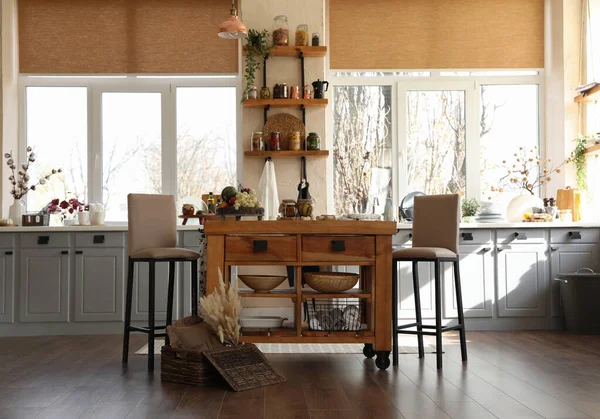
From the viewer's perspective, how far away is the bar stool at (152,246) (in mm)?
4070

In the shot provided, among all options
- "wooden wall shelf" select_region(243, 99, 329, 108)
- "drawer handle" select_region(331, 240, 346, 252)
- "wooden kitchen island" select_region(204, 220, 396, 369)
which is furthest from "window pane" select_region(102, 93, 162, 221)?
"drawer handle" select_region(331, 240, 346, 252)

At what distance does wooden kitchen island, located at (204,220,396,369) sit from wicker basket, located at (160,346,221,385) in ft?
1.11

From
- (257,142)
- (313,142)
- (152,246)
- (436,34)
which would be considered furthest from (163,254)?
(436,34)

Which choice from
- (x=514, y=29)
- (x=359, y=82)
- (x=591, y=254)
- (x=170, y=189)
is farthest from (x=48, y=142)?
(x=591, y=254)

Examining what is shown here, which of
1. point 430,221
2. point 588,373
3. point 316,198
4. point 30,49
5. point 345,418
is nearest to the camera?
point 345,418

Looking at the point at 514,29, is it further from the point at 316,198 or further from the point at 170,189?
the point at 170,189

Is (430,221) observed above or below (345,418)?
above

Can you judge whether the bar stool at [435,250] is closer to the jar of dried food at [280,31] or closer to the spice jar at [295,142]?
the spice jar at [295,142]

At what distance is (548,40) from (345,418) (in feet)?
16.0

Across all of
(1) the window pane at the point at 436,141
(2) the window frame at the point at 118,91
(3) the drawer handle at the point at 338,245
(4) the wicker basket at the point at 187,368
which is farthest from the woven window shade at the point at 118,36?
(4) the wicker basket at the point at 187,368

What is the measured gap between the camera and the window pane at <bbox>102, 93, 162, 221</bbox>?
6.45 meters

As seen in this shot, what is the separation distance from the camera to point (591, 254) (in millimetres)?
5719

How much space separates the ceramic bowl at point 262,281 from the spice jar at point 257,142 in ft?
5.97

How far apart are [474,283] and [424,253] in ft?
5.80
